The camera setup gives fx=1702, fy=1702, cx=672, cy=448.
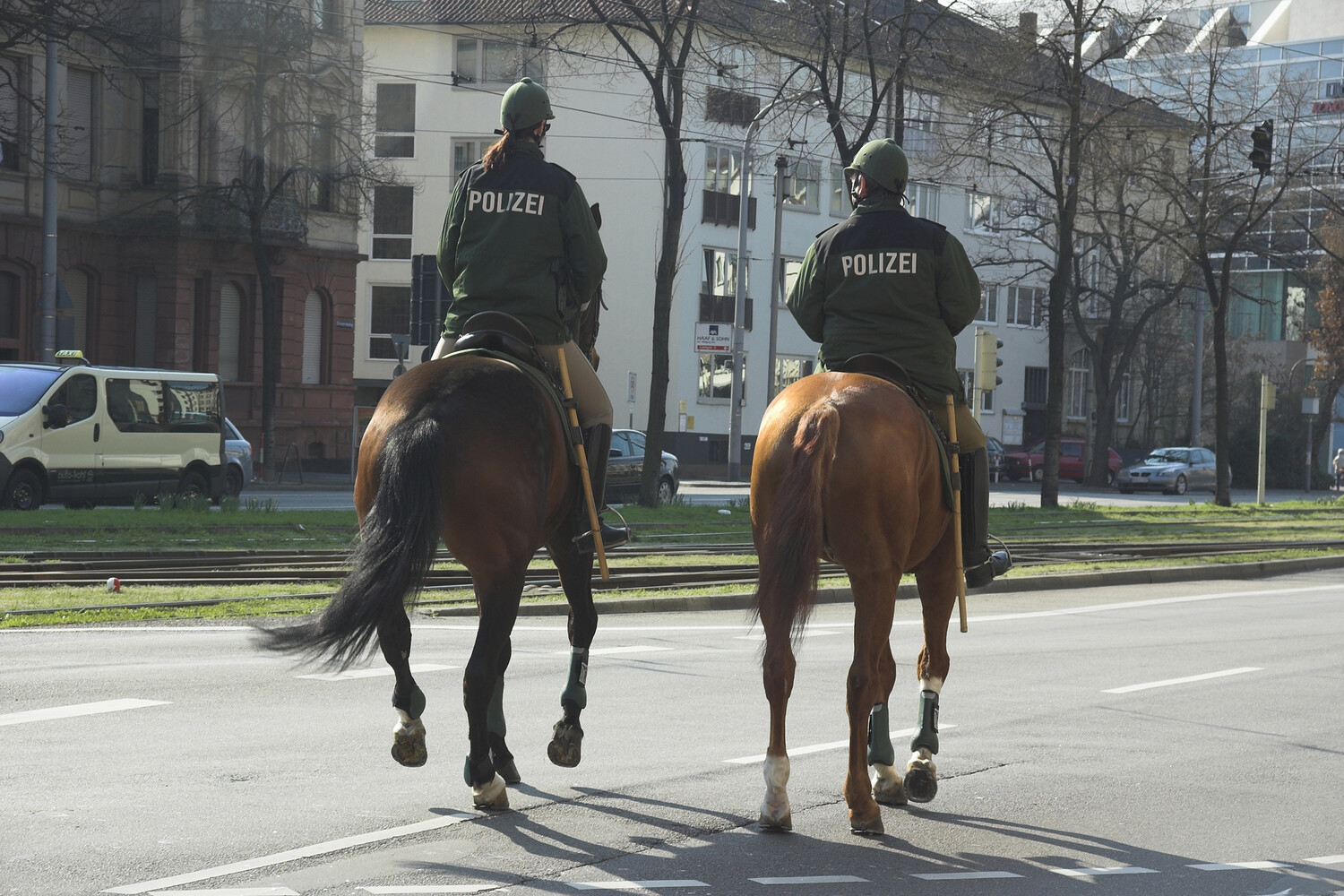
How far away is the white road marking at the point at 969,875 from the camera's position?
565cm

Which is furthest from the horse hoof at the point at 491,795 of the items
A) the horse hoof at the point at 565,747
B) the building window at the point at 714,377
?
the building window at the point at 714,377

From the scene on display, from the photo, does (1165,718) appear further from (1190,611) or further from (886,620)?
(1190,611)

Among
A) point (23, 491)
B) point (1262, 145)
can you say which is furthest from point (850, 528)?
point (1262, 145)

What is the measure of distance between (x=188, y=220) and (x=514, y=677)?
37.4 metres

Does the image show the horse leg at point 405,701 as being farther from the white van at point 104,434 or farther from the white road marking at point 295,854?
the white van at point 104,434

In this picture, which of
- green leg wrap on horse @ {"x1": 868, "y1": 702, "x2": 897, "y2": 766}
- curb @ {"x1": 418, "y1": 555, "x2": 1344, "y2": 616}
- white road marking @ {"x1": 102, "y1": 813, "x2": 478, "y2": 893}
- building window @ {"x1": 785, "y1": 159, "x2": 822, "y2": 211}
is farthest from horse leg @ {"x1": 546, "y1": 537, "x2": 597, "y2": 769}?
building window @ {"x1": 785, "y1": 159, "x2": 822, "y2": 211}

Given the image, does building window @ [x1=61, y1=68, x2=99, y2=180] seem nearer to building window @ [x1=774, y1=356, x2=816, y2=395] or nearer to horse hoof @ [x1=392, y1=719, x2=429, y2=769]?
building window @ [x1=774, y1=356, x2=816, y2=395]

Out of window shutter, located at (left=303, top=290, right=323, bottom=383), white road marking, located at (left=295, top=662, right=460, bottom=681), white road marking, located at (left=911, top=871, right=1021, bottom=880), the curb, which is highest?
window shutter, located at (left=303, top=290, right=323, bottom=383)

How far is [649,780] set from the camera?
276 inches

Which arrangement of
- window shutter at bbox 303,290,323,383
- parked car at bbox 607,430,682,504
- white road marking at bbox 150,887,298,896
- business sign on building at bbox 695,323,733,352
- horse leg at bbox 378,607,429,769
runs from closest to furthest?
white road marking at bbox 150,887,298,896
horse leg at bbox 378,607,429,769
parked car at bbox 607,430,682,504
business sign on building at bbox 695,323,733,352
window shutter at bbox 303,290,323,383

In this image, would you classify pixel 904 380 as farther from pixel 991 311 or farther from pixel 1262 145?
pixel 991 311

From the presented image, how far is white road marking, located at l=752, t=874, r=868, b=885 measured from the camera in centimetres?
544

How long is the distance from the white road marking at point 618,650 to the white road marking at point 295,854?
16.1 ft

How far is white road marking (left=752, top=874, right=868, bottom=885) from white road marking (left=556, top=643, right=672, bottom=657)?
5586 millimetres
